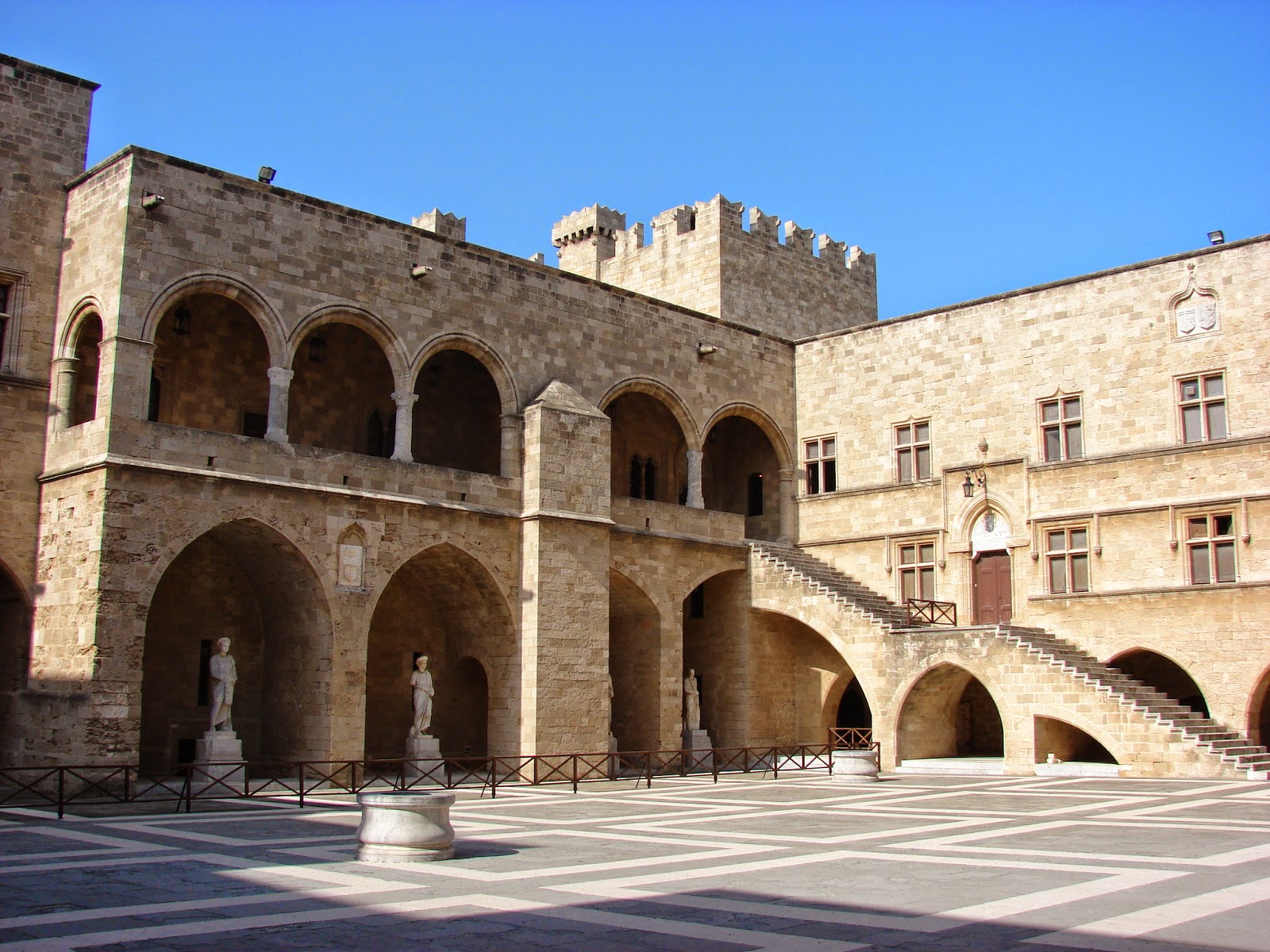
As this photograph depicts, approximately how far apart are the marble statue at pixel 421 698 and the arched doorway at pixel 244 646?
2.10m

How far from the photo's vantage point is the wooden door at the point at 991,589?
87.2 feet

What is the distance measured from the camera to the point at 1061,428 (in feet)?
85.8

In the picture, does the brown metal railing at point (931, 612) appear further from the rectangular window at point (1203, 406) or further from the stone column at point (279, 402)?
the stone column at point (279, 402)

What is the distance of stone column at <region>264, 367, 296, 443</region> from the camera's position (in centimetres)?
2139

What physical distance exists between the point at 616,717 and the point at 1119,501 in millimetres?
11164

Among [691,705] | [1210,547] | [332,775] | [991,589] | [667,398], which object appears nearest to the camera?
[332,775]

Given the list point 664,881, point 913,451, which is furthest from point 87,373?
point 913,451

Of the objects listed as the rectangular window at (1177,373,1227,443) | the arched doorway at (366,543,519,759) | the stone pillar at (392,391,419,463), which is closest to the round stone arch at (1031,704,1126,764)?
the rectangular window at (1177,373,1227,443)

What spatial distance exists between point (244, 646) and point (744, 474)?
13.7 metres

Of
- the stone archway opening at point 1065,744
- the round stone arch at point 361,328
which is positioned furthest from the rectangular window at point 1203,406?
the round stone arch at point 361,328

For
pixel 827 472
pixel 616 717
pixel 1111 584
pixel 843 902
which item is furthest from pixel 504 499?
pixel 843 902

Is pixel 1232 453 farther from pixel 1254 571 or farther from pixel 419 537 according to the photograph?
pixel 419 537

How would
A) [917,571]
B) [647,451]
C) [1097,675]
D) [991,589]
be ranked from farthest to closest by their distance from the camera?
[647,451] → [917,571] → [991,589] → [1097,675]

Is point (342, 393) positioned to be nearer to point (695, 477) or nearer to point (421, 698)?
point (421, 698)
